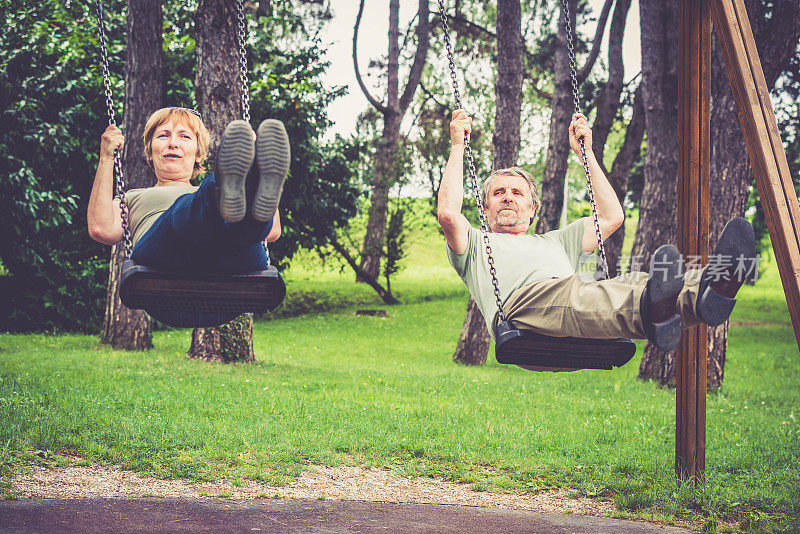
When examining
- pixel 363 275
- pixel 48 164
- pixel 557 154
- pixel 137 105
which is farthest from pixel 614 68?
pixel 48 164

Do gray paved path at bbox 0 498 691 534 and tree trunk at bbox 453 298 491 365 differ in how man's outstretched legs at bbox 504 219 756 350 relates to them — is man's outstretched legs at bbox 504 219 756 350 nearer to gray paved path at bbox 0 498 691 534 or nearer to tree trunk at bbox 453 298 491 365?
gray paved path at bbox 0 498 691 534

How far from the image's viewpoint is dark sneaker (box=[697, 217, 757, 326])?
341cm

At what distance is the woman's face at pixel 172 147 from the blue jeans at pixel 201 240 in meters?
0.64

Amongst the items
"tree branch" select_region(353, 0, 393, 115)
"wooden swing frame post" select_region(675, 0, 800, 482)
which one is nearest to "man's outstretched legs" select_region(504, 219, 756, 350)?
"wooden swing frame post" select_region(675, 0, 800, 482)

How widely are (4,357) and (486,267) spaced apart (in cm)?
765

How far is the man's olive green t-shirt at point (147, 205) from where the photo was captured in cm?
429

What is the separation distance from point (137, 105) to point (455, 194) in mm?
7843

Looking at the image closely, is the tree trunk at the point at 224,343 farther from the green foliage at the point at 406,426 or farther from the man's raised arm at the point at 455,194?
the man's raised arm at the point at 455,194

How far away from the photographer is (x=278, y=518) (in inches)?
185

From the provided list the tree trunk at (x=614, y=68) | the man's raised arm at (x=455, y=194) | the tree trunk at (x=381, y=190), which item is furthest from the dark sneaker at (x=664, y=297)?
the tree trunk at (x=381, y=190)

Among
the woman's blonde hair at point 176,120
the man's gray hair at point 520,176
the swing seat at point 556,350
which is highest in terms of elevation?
the woman's blonde hair at point 176,120

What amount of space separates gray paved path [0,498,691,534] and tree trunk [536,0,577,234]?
9.21 meters

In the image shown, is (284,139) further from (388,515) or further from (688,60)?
(688,60)

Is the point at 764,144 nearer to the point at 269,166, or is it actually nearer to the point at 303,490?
the point at 269,166
